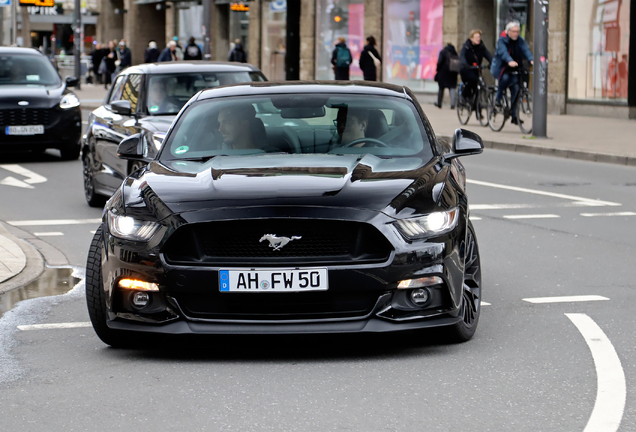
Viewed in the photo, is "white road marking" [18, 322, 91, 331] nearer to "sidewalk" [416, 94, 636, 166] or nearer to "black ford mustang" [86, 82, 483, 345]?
"black ford mustang" [86, 82, 483, 345]

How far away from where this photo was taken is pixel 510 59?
2017cm

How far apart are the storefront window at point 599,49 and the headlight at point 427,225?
20054 millimetres

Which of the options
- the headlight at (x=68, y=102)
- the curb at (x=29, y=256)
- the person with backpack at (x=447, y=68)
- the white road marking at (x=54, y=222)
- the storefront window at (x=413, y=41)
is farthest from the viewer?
the storefront window at (x=413, y=41)

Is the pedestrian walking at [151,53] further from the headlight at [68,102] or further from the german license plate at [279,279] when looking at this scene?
the german license plate at [279,279]

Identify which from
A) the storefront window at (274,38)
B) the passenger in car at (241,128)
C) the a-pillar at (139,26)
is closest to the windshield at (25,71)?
the passenger in car at (241,128)

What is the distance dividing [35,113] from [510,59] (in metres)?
8.17

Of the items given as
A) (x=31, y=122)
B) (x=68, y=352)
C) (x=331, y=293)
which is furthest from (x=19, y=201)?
(x=331, y=293)

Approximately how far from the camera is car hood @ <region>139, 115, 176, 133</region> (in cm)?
1099

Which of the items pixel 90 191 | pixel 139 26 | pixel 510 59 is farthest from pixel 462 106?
pixel 139 26

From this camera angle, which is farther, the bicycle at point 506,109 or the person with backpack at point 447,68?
the person with backpack at point 447,68

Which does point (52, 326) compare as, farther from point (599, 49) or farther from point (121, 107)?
point (599, 49)

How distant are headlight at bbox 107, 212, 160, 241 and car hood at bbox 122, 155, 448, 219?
6 cm

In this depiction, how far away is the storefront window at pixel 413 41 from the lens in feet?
105

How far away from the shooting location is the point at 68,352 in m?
5.86
